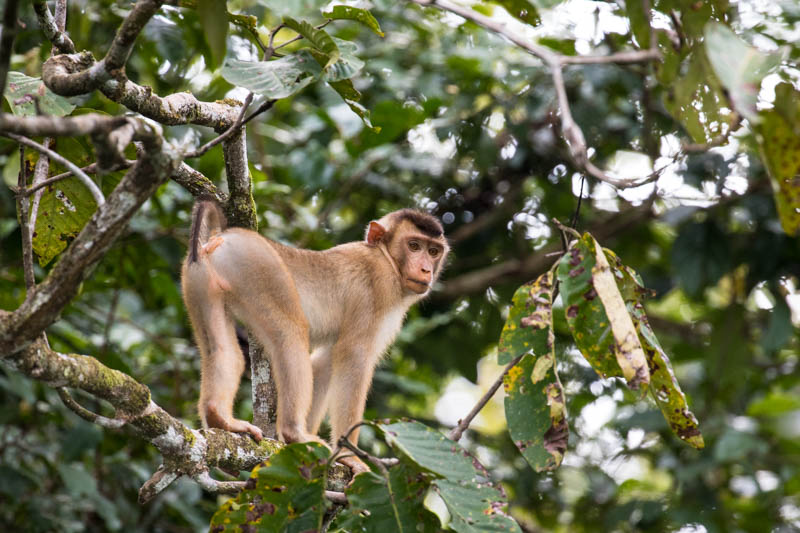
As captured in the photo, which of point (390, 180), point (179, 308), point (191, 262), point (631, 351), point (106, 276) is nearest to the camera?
point (631, 351)

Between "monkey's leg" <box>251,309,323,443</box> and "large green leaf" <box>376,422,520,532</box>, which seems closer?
"large green leaf" <box>376,422,520,532</box>

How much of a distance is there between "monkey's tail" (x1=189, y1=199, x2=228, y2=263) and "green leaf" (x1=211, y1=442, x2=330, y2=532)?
1.81 m

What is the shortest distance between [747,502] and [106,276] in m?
7.95

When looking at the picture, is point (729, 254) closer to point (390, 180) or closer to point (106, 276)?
point (390, 180)

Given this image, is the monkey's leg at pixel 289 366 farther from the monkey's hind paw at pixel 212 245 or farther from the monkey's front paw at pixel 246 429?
the monkey's hind paw at pixel 212 245

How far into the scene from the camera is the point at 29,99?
10.7ft

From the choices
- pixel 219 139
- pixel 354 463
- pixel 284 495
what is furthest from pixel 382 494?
pixel 354 463

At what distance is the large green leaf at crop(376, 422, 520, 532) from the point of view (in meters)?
2.76

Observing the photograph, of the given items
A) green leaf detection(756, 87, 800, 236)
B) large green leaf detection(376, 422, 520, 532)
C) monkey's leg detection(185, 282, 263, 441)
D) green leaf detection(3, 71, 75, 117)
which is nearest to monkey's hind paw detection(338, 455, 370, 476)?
monkey's leg detection(185, 282, 263, 441)

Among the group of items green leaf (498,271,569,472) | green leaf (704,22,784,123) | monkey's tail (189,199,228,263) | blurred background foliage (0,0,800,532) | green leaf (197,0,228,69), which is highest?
green leaf (704,22,784,123)

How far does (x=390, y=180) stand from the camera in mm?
8609

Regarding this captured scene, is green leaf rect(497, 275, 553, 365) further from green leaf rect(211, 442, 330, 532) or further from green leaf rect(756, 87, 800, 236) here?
green leaf rect(756, 87, 800, 236)

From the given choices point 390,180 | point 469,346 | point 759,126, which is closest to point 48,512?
point 469,346

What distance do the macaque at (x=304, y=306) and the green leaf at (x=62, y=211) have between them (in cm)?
64
